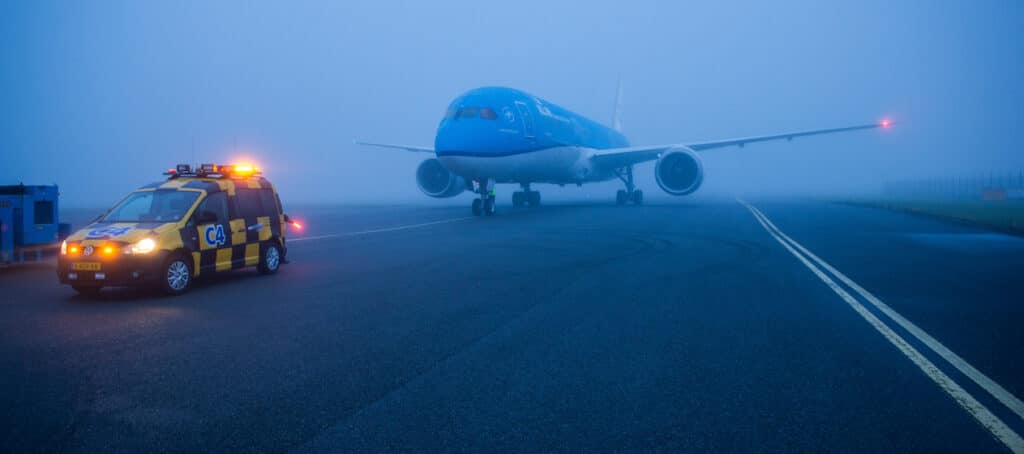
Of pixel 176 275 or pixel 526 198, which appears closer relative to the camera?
pixel 176 275

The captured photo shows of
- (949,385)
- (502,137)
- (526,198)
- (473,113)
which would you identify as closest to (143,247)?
(949,385)

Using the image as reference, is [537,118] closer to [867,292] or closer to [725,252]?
[725,252]

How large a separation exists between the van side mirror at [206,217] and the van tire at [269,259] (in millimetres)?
1398

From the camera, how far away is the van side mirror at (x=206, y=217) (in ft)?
29.8

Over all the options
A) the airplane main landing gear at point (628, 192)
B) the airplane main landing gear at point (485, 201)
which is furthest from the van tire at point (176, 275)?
the airplane main landing gear at point (628, 192)

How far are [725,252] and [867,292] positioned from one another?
441 centimetres

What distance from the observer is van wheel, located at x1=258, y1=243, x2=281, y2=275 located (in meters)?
10.5

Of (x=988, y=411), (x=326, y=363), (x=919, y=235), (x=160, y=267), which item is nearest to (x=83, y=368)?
(x=326, y=363)

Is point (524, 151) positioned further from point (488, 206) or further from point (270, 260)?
point (270, 260)

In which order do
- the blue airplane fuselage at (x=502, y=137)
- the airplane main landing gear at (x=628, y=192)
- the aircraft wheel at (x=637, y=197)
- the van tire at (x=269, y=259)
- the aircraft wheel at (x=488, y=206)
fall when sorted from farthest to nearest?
the aircraft wheel at (x=637, y=197)
the airplane main landing gear at (x=628, y=192)
the aircraft wheel at (x=488, y=206)
the blue airplane fuselage at (x=502, y=137)
the van tire at (x=269, y=259)

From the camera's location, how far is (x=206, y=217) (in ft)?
29.8

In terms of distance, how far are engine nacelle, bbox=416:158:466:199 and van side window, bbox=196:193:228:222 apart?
62.1ft

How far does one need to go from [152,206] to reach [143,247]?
1.71m

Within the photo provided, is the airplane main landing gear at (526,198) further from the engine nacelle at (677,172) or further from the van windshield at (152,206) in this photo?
the van windshield at (152,206)
